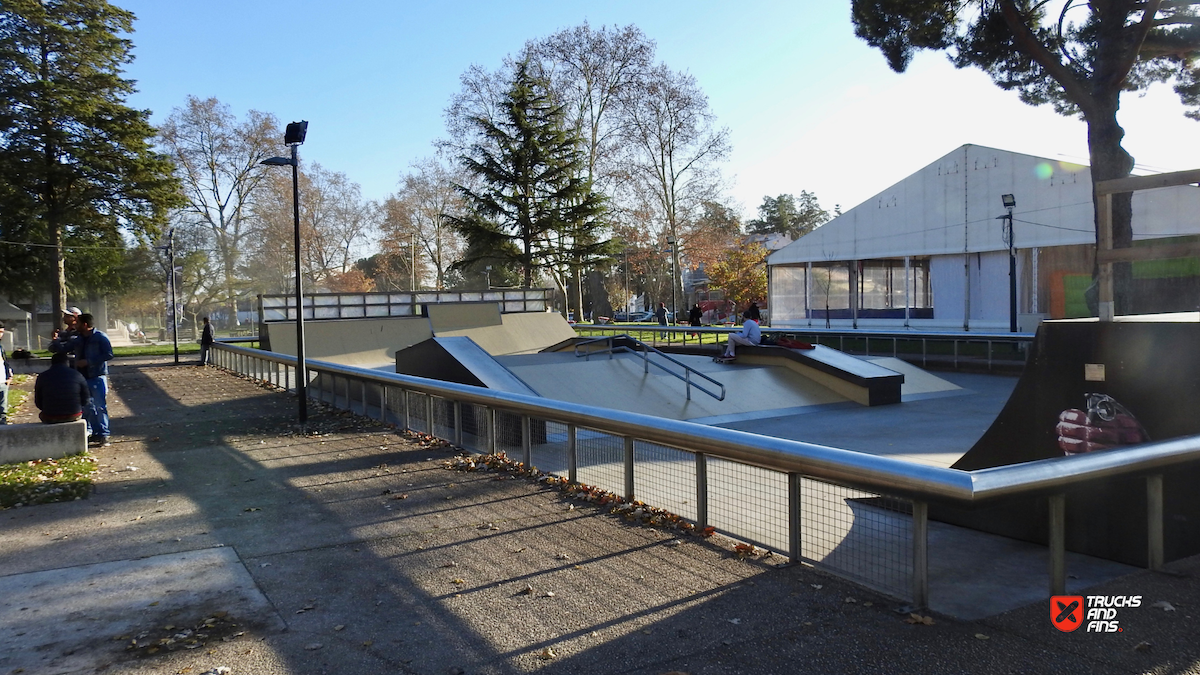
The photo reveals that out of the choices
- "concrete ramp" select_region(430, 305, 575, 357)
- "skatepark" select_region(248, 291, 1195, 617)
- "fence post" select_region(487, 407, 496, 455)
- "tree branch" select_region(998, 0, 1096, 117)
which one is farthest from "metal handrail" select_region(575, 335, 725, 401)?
"tree branch" select_region(998, 0, 1096, 117)

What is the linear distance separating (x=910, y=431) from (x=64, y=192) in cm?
3694

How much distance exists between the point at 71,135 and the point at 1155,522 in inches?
1574

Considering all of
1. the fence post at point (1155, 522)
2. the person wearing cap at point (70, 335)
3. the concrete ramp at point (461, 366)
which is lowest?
the fence post at point (1155, 522)

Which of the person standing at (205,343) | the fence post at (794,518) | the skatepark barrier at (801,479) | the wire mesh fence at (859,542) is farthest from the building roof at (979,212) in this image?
the fence post at (794,518)

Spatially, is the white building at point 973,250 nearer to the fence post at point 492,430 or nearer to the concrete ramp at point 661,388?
the concrete ramp at point 661,388

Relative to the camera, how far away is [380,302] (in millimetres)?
29750

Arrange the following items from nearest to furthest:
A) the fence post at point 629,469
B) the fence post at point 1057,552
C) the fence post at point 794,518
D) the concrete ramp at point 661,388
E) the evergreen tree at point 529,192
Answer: the fence post at point 1057,552 → the fence post at point 794,518 → the fence post at point 629,469 → the concrete ramp at point 661,388 → the evergreen tree at point 529,192

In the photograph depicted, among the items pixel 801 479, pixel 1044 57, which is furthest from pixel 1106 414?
pixel 1044 57

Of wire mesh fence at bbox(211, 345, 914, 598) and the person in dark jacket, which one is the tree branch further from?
the person in dark jacket

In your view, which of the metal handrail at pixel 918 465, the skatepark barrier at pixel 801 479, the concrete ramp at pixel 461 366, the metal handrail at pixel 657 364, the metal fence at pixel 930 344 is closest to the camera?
the metal handrail at pixel 918 465

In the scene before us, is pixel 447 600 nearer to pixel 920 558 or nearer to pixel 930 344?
pixel 920 558

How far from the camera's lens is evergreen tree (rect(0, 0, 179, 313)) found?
32375 millimetres

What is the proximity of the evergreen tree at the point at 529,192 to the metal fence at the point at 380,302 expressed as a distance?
824cm

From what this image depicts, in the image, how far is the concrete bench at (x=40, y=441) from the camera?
866 cm
